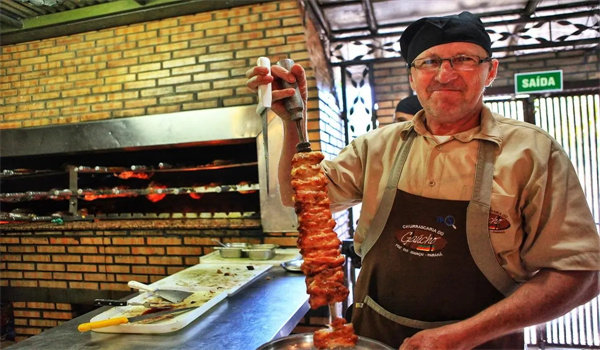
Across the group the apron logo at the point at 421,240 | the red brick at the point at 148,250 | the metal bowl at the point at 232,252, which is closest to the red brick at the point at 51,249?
the red brick at the point at 148,250

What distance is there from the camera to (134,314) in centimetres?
230

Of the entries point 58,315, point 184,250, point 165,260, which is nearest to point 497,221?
point 184,250

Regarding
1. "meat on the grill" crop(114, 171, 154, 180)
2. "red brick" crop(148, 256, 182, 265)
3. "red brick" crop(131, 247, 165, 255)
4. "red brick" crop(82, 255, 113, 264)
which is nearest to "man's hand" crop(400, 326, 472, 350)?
"red brick" crop(148, 256, 182, 265)

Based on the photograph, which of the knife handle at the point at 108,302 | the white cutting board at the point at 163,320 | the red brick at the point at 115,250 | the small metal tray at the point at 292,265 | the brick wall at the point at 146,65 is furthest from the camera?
the red brick at the point at 115,250

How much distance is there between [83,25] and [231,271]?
3872mm

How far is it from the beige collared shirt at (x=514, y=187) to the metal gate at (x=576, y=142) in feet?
15.3

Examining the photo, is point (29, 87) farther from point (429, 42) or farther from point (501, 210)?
point (501, 210)

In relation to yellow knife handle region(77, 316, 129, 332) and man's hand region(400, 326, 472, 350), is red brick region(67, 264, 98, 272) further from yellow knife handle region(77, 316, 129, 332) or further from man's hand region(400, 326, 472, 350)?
man's hand region(400, 326, 472, 350)

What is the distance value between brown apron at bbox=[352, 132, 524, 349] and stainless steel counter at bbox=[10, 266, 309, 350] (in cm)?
65

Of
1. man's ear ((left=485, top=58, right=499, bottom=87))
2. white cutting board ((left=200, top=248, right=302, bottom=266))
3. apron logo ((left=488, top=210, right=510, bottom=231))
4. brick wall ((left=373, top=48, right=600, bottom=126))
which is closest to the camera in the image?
apron logo ((left=488, top=210, right=510, bottom=231))

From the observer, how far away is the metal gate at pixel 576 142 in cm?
564

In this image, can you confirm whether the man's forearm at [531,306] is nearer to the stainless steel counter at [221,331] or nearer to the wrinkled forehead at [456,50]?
the wrinkled forehead at [456,50]

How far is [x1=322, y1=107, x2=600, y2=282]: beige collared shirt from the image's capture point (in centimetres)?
146

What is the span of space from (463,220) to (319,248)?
611 millimetres
